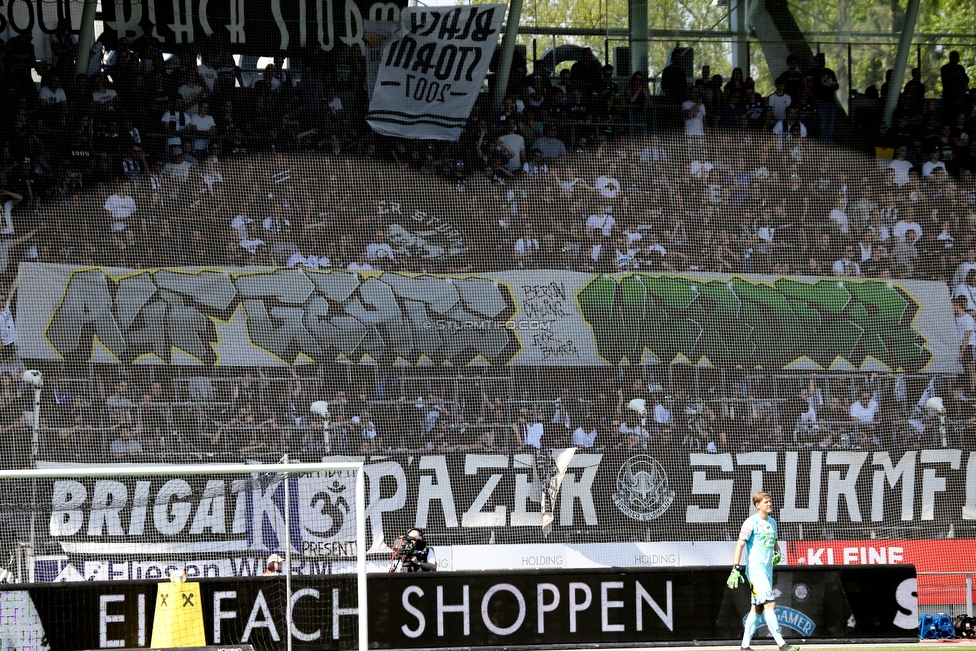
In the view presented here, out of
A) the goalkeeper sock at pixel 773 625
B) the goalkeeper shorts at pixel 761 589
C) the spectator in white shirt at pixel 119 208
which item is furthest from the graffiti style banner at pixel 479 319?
the goalkeeper sock at pixel 773 625

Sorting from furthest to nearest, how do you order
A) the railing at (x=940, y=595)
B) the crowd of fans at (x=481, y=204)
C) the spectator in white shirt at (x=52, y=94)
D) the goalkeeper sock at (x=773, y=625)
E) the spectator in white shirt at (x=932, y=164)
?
the spectator in white shirt at (x=932, y=164)
the spectator in white shirt at (x=52, y=94)
the crowd of fans at (x=481, y=204)
the railing at (x=940, y=595)
the goalkeeper sock at (x=773, y=625)

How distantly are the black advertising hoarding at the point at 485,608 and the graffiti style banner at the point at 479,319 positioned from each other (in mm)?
5990

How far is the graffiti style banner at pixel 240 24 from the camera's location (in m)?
17.0

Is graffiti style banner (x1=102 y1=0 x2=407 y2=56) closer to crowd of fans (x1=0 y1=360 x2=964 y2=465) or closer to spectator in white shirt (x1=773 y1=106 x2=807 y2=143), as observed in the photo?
crowd of fans (x1=0 y1=360 x2=964 y2=465)

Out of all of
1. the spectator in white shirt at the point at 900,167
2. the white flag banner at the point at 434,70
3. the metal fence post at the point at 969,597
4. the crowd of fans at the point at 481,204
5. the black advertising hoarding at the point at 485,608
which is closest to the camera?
the black advertising hoarding at the point at 485,608

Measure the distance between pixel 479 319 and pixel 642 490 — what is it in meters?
3.56

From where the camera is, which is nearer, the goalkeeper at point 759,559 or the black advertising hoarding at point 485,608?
the goalkeeper at point 759,559

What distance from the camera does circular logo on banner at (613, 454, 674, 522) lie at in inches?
625

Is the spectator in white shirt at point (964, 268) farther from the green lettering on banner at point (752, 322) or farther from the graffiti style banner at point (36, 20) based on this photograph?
the graffiti style banner at point (36, 20)

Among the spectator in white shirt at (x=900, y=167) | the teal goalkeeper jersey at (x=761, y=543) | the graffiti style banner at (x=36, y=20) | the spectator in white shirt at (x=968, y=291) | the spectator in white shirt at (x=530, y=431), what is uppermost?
the graffiti style banner at (x=36, y=20)

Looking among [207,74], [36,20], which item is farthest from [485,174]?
[36,20]

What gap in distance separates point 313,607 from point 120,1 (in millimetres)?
10819

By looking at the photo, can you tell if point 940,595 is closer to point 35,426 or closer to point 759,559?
point 759,559

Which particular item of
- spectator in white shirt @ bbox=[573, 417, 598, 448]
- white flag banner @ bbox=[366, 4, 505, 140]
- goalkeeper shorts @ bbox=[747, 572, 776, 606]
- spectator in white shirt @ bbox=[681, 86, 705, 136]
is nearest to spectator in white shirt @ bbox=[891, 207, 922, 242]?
spectator in white shirt @ bbox=[681, 86, 705, 136]
